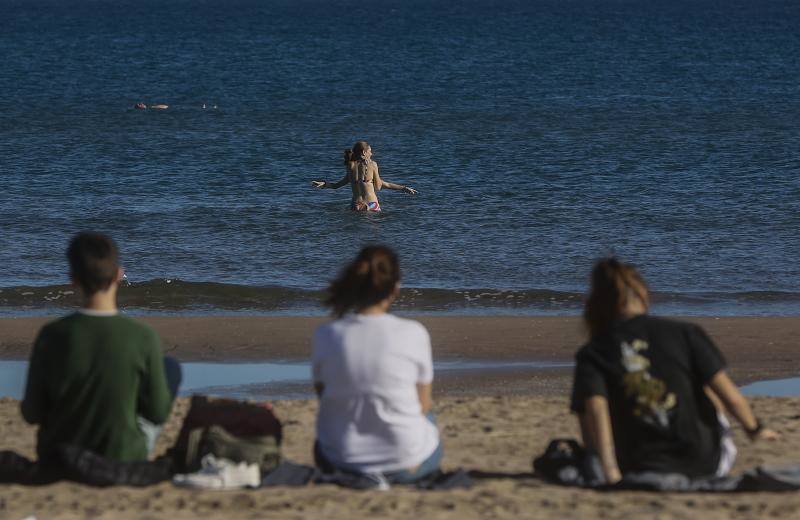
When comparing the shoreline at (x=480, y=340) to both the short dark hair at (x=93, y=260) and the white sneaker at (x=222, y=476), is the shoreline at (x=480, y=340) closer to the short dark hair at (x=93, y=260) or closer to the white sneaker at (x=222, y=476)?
the white sneaker at (x=222, y=476)

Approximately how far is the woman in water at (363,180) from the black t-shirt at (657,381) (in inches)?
523

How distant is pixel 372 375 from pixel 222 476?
865mm

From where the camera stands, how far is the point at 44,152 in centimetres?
3067

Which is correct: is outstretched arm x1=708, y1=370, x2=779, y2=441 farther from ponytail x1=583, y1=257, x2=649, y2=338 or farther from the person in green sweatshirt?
the person in green sweatshirt

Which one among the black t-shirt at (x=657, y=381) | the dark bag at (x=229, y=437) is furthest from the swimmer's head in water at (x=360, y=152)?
the black t-shirt at (x=657, y=381)

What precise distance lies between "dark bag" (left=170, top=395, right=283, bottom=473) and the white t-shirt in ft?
1.17

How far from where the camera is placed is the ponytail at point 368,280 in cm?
589

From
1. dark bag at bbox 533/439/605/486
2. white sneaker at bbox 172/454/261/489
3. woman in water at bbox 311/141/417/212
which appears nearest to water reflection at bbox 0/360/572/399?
white sneaker at bbox 172/454/261/489

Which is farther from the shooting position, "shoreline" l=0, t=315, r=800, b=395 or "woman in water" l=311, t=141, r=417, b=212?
"woman in water" l=311, t=141, r=417, b=212

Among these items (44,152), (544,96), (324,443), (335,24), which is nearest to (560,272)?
(324,443)

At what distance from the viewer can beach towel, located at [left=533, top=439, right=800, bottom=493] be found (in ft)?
19.4

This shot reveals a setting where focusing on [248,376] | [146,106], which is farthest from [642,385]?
[146,106]

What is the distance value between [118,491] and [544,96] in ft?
137

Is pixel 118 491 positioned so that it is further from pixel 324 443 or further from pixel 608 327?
pixel 608 327
